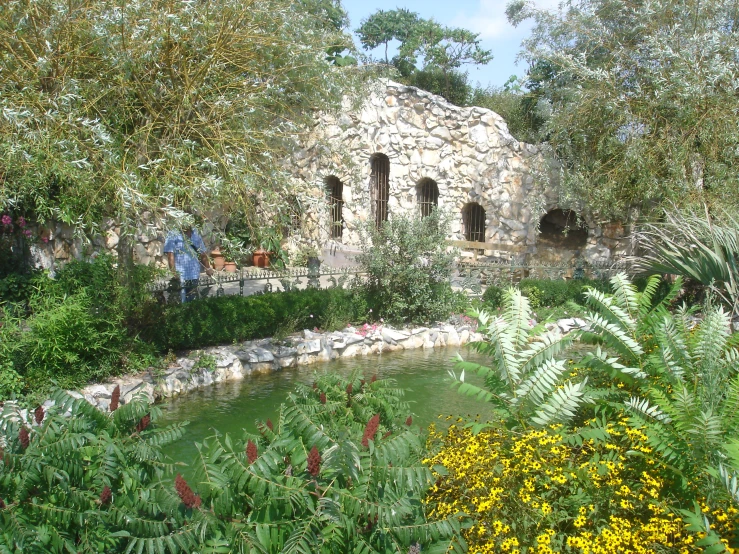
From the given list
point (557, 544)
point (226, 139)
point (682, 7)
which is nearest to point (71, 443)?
point (557, 544)

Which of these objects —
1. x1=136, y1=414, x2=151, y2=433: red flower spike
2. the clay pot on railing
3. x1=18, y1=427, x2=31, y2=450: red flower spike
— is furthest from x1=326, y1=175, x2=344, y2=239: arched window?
x1=18, y1=427, x2=31, y2=450: red flower spike

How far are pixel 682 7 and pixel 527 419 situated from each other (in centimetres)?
1206

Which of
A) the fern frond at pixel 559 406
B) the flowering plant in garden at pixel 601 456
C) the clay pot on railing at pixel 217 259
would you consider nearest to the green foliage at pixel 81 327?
the flowering plant in garden at pixel 601 456

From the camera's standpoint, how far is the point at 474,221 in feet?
58.7

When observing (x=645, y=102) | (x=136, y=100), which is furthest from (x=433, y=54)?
(x=136, y=100)

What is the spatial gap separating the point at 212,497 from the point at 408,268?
8.54 m

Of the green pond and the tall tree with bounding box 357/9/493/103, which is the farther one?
the tall tree with bounding box 357/9/493/103

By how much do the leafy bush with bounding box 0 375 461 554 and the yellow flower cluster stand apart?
31 centimetres

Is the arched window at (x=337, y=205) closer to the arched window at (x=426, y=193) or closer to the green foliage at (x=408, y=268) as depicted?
the arched window at (x=426, y=193)

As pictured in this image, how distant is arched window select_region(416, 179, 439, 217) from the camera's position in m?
18.4

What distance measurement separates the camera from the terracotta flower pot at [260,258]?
17781mm

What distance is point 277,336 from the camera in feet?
32.9

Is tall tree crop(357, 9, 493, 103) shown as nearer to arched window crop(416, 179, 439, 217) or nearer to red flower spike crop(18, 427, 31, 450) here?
arched window crop(416, 179, 439, 217)

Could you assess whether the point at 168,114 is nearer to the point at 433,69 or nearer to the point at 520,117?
the point at 520,117
